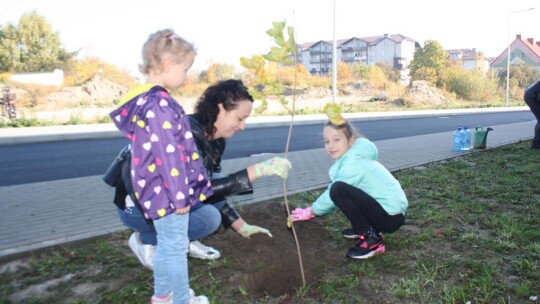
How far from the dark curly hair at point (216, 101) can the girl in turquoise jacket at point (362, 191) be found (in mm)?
823

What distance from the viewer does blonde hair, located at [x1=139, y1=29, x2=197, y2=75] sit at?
222 cm

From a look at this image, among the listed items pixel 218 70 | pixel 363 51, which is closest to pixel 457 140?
pixel 218 70

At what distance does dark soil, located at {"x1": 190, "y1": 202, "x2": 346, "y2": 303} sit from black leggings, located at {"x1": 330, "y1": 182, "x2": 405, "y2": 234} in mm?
331

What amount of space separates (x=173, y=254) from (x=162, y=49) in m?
1.03

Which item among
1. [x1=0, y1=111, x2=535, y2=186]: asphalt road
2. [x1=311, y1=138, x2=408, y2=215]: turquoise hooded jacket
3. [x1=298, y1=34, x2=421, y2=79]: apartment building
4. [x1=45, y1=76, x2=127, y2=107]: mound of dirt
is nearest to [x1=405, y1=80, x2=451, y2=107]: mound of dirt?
[x1=45, y1=76, x2=127, y2=107]: mound of dirt

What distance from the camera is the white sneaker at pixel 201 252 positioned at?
3387 mm

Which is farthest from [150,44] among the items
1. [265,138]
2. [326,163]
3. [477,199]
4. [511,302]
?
[265,138]

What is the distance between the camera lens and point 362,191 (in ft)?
10.9

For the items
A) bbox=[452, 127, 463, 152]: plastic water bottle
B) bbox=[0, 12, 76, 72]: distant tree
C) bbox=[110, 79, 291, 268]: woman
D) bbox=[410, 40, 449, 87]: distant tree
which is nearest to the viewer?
bbox=[110, 79, 291, 268]: woman

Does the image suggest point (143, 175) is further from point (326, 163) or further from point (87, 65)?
point (87, 65)

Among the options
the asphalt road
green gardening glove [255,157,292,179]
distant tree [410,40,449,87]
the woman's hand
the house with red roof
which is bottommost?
the asphalt road

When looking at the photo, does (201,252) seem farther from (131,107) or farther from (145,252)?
(131,107)

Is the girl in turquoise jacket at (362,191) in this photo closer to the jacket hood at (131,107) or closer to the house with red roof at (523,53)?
the jacket hood at (131,107)

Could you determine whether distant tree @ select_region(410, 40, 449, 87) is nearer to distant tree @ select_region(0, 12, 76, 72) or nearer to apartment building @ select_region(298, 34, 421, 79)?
apartment building @ select_region(298, 34, 421, 79)
